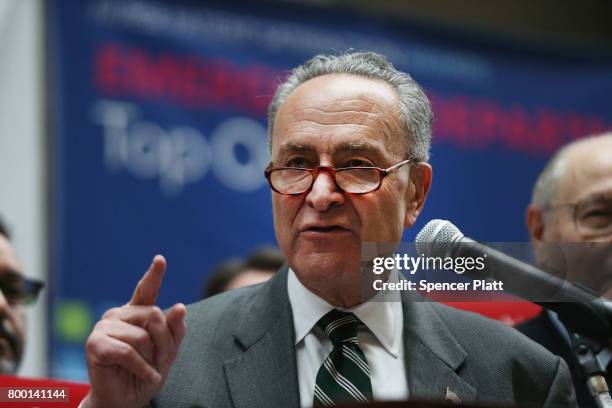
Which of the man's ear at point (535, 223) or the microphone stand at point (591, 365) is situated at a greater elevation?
the man's ear at point (535, 223)

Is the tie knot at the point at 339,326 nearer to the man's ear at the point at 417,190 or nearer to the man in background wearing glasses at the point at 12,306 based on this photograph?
the man's ear at the point at 417,190

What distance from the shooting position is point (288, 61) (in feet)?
17.7

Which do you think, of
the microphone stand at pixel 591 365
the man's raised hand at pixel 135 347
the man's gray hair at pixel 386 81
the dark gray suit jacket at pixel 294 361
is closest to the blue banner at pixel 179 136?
the man's gray hair at pixel 386 81

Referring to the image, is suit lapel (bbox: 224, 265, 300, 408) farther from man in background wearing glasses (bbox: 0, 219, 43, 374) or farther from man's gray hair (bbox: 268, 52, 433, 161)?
man in background wearing glasses (bbox: 0, 219, 43, 374)

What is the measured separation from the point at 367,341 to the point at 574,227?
81 centimetres

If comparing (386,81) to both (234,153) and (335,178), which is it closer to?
(335,178)

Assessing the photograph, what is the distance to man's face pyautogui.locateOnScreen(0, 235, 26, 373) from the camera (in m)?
2.69

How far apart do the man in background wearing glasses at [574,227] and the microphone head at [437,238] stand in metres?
0.17

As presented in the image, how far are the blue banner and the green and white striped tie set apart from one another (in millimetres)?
1668

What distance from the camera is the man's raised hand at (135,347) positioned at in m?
1.94

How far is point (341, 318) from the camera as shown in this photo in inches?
92.2

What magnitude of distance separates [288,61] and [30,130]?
1425mm

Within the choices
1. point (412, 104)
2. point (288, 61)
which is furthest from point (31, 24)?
point (412, 104)

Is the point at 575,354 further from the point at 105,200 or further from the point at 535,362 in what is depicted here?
the point at 105,200
